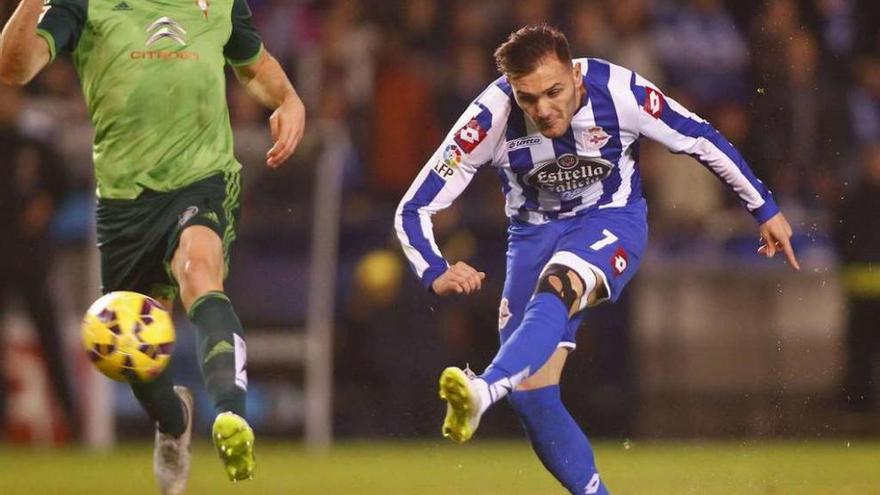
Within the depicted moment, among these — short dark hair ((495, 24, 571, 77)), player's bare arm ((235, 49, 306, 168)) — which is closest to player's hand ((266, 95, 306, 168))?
player's bare arm ((235, 49, 306, 168))

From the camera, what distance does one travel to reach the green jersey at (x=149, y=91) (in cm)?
795

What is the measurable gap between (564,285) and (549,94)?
0.81 meters

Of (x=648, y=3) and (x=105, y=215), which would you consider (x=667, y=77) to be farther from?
(x=105, y=215)

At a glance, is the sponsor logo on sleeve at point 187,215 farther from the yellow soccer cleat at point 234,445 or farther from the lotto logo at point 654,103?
the lotto logo at point 654,103

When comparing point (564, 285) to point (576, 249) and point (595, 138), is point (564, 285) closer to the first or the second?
point (576, 249)

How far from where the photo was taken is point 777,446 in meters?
12.5

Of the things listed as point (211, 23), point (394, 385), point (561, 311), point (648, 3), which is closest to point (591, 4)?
point (648, 3)

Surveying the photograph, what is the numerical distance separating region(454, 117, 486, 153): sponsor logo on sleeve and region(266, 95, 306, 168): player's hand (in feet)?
3.03

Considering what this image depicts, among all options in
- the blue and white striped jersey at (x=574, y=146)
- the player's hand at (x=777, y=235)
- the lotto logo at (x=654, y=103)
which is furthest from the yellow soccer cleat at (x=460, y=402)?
the player's hand at (x=777, y=235)

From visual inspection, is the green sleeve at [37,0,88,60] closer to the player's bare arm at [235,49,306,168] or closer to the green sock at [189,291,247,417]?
the player's bare arm at [235,49,306,168]

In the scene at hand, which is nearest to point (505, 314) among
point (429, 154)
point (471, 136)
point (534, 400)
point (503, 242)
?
point (534, 400)

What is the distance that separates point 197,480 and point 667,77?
5664 mm

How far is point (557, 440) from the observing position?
25.0 ft

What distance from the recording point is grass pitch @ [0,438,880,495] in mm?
9742
